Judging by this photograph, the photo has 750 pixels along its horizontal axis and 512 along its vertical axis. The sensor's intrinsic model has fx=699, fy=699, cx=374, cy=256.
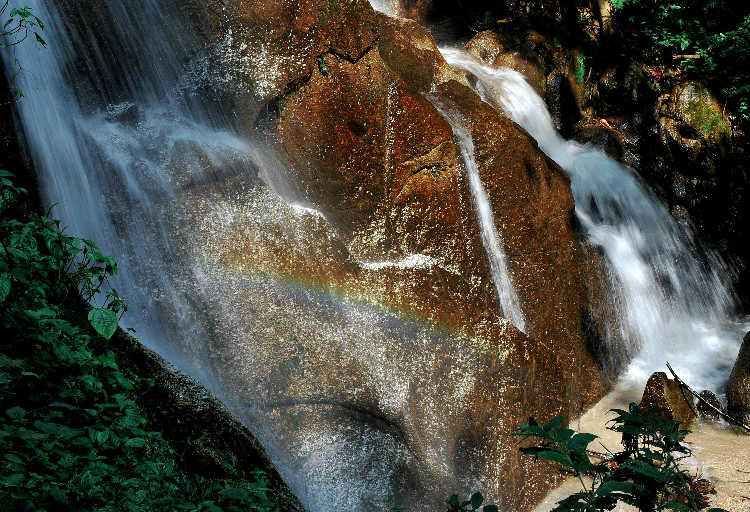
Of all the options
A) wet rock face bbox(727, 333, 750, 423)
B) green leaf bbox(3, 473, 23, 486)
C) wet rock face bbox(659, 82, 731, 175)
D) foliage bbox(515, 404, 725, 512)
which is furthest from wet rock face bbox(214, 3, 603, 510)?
wet rock face bbox(659, 82, 731, 175)

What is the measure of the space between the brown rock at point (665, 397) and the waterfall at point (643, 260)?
3.52 ft

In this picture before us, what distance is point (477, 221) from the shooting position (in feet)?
19.1

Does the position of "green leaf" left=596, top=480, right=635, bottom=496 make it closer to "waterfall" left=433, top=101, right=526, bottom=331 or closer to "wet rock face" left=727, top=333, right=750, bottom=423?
"waterfall" left=433, top=101, right=526, bottom=331

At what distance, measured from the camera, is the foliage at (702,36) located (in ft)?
32.6

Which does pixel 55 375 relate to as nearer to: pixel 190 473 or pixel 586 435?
pixel 190 473

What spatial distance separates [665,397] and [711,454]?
23.2 inches

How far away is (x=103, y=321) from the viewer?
3191 millimetres

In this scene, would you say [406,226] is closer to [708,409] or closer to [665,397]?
[665,397]

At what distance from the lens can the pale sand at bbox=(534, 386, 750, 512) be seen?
540cm

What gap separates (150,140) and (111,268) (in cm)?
183

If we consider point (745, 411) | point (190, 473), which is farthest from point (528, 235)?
point (190, 473)

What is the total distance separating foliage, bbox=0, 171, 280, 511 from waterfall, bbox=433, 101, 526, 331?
2.83 metres

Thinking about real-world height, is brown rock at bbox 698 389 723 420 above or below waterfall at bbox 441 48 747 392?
below

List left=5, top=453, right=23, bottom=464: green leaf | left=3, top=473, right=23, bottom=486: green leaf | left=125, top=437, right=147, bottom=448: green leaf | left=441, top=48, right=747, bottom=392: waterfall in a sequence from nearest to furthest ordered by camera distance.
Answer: left=3, top=473, right=23, bottom=486: green leaf → left=5, top=453, right=23, bottom=464: green leaf → left=125, top=437, right=147, bottom=448: green leaf → left=441, top=48, right=747, bottom=392: waterfall
